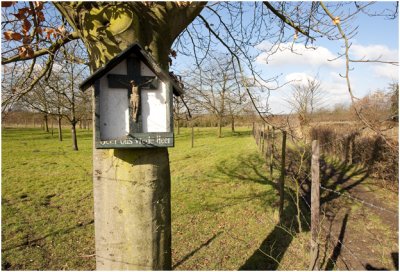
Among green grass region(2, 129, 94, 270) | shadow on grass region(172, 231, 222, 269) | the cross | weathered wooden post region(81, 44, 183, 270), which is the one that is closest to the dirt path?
shadow on grass region(172, 231, 222, 269)

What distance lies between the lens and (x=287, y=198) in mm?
8820

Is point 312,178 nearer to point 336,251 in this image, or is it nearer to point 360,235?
point 336,251

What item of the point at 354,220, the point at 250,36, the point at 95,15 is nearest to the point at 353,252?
the point at 354,220

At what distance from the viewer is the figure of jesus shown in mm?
2248

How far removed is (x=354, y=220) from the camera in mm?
7375

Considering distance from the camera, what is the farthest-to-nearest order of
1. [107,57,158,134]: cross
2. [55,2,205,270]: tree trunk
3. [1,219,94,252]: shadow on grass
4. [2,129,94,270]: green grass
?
[1,219,94,252]: shadow on grass → [2,129,94,270]: green grass → [107,57,158,134]: cross → [55,2,205,270]: tree trunk

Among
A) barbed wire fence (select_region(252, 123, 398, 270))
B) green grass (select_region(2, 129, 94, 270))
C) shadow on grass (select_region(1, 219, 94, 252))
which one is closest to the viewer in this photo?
barbed wire fence (select_region(252, 123, 398, 270))

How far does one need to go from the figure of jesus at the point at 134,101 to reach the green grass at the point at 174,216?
3.69 feet

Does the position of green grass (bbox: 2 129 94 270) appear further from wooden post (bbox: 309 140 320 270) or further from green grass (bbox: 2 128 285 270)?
wooden post (bbox: 309 140 320 270)

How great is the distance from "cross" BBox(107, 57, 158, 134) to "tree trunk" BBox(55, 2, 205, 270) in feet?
0.48

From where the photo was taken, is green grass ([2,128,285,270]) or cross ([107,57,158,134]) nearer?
cross ([107,57,158,134])

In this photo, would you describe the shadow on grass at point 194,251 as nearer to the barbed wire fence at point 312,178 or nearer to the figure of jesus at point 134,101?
the barbed wire fence at point 312,178

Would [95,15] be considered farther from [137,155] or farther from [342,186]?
[342,186]

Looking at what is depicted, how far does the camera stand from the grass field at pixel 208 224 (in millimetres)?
5262
